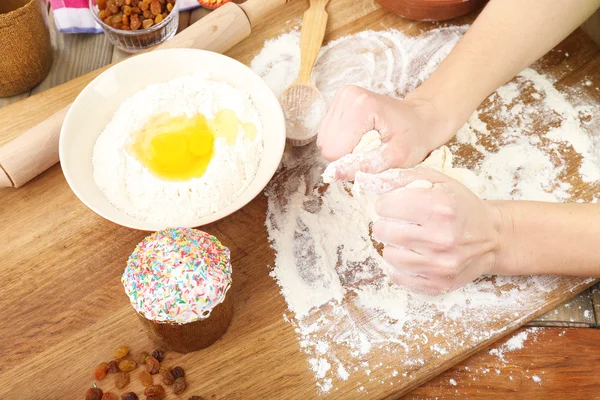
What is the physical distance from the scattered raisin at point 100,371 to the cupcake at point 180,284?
148mm

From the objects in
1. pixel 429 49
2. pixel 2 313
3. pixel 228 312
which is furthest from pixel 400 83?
pixel 2 313

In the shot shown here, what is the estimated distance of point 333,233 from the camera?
1581 mm

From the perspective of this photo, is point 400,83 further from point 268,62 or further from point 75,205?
point 75,205

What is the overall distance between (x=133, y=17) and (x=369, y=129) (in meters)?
0.87

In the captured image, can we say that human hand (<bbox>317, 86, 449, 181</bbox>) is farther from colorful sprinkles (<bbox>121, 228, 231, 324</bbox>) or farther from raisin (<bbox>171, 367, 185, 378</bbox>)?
raisin (<bbox>171, 367, 185, 378</bbox>)

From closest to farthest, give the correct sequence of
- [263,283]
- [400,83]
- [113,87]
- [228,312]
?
[228,312] < [263,283] < [113,87] < [400,83]

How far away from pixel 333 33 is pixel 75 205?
3.12 feet

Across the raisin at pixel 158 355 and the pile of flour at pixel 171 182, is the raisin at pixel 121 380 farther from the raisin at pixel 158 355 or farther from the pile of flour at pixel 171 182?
the pile of flour at pixel 171 182

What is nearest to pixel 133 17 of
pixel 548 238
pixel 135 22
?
pixel 135 22

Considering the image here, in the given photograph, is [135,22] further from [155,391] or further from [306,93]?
[155,391]

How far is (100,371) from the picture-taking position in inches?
54.4

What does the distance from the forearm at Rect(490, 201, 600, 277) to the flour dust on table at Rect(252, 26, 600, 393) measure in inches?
3.7

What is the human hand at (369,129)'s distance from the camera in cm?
143

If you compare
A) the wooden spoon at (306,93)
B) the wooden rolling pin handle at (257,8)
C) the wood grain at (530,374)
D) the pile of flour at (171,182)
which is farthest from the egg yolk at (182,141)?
the wood grain at (530,374)
